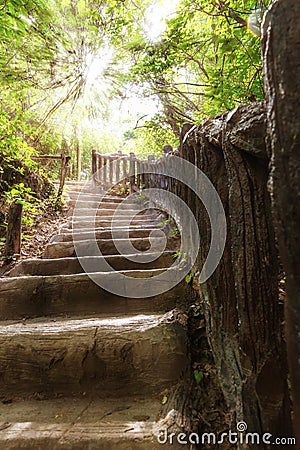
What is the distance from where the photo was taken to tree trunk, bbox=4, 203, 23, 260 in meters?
3.22

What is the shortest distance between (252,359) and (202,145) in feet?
2.58

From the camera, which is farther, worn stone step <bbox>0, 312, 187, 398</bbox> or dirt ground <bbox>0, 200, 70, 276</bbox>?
dirt ground <bbox>0, 200, 70, 276</bbox>

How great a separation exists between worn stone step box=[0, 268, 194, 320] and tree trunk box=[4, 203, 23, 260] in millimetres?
1015

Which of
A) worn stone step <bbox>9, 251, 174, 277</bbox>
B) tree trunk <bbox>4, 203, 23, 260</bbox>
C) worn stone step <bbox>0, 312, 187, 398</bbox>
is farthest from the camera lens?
tree trunk <bbox>4, 203, 23, 260</bbox>

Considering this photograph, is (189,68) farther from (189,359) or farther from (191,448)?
(191,448)

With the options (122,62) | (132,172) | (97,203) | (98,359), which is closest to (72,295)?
(98,359)

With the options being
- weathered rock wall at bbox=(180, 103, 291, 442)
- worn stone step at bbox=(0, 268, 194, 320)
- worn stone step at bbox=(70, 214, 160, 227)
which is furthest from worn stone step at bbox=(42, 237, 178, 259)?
weathered rock wall at bbox=(180, 103, 291, 442)

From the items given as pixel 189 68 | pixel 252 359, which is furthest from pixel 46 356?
pixel 189 68

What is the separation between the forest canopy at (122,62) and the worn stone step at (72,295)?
6.04 feet

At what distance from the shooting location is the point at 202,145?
1.20 meters

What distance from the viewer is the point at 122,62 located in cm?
652

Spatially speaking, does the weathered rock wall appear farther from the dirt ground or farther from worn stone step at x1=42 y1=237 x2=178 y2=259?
the dirt ground

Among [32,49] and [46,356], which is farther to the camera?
[32,49]

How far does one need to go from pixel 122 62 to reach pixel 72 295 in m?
5.92
